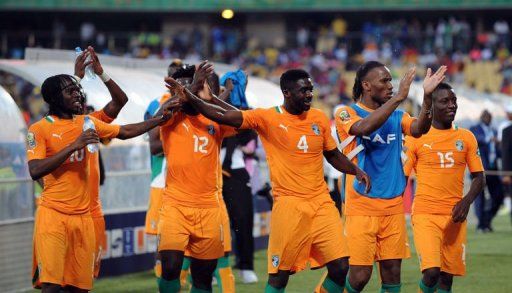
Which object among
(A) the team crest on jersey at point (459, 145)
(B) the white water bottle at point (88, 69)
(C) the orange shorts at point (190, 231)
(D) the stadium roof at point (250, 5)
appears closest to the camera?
(C) the orange shorts at point (190, 231)

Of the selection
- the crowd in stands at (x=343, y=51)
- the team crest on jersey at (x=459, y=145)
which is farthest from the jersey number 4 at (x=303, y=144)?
the crowd in stands at (x=343, y=51)

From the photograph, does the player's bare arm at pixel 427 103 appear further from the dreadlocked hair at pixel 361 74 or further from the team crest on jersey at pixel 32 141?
the team crest on jersey at pixel 32 141

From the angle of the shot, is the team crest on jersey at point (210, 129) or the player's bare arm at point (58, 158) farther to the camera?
the team crest on jersey at point (210, 129)

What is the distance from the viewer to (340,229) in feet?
32.6

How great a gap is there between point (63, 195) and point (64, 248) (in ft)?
1.40

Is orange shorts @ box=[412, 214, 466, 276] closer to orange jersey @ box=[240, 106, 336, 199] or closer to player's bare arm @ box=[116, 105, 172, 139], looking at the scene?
orange jersey @ box=[240, 106, 336, 199]

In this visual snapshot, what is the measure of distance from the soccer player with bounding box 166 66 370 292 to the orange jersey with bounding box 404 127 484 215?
1265 millimetres

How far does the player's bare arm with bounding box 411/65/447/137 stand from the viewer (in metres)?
9.73

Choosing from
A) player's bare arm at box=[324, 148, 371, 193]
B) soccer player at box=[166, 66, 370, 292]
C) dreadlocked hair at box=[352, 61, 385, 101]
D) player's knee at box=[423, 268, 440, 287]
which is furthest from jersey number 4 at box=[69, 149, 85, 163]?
player's knee at box=[423, 268, 440, 287]

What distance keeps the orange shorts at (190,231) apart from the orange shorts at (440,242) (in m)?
1.91

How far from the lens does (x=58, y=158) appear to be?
9.23 m

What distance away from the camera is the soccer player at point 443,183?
1084cm

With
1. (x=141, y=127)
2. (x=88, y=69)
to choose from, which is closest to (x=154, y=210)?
(x=88, y=69)

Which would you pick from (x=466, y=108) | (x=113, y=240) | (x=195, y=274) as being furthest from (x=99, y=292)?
(x=466, y=108)
